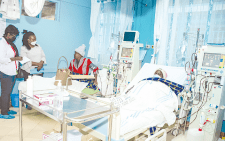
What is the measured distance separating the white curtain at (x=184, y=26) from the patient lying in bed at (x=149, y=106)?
1066 millimetres

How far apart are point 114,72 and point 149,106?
1.71m

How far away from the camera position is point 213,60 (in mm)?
2439

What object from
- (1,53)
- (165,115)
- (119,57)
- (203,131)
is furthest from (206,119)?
(1,53)

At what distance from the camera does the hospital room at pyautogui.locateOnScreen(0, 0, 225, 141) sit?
5.64 ft

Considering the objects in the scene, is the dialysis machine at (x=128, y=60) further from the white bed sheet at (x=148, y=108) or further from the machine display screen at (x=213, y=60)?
the machine display screen at (x=213, y=60)

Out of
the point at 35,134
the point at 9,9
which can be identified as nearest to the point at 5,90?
the point at 35,134

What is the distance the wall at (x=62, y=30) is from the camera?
12.8 feet

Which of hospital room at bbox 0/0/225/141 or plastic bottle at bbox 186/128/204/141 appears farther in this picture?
plastic bottle at bbox 186/128/204/141

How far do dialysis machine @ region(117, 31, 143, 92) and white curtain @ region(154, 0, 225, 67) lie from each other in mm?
473

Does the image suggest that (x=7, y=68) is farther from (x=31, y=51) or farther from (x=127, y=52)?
(x=127, y=52)

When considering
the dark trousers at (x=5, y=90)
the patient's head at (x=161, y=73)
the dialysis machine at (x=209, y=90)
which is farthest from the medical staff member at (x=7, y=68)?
the dialysis machine at (x=209, y=90)

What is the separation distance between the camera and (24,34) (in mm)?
3607

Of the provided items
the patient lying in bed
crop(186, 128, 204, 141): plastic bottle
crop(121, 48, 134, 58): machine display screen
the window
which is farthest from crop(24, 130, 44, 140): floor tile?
the window

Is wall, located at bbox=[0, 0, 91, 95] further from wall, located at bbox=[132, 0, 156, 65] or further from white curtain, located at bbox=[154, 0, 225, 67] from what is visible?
white curtain, located at bbox=[154, 0, 225, 67]
